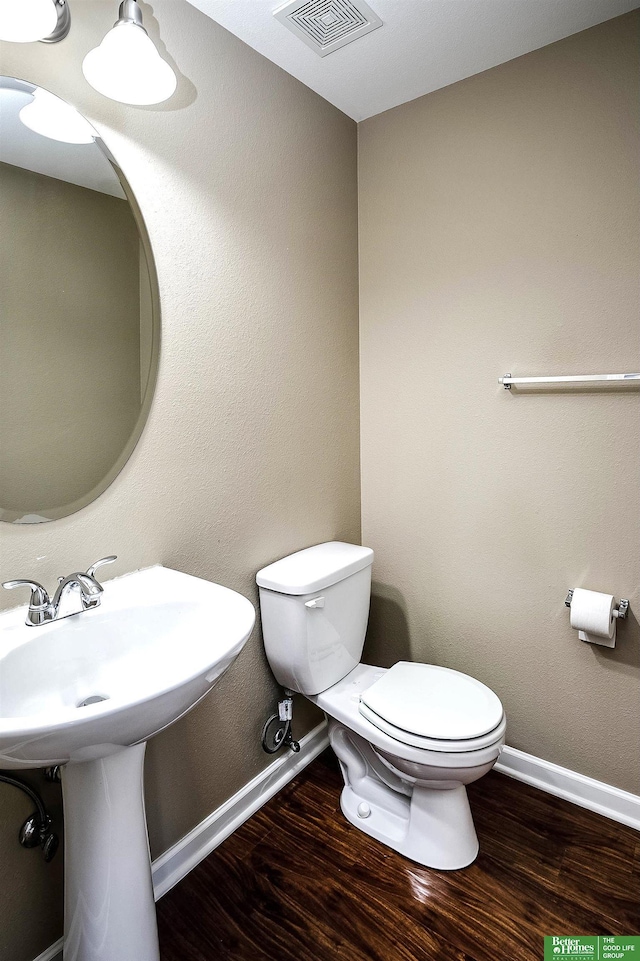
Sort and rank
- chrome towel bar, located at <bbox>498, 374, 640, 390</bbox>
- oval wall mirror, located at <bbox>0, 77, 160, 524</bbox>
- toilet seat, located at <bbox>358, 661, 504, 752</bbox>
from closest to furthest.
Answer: oval wall mirror, located at <bbox>0, 77, 160, 524</bbox> → toilet seat, located at <bbox>358, 661, 504, 752</bbox> → chrome towel bar, located at <bbox>498, 374, 640, 390</bbox>

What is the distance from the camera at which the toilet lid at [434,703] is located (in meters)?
1.44

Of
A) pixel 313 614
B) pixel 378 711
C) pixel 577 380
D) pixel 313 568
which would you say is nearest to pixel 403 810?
pixel 378 711

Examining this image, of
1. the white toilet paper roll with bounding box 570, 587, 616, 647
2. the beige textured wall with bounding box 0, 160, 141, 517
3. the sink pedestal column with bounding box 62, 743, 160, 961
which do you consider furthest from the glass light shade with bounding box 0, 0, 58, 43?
the white toilet paper roll with bounding box 570, 587, 616, 647

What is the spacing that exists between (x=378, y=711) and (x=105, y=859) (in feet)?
2.48

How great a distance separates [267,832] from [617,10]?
2532 mm

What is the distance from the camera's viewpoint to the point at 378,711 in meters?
1.53

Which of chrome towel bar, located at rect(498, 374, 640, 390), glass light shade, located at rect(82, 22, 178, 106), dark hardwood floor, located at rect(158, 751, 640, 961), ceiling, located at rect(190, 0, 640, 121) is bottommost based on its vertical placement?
dark hardwood floor, located at rect(158, 751, 640, 961)

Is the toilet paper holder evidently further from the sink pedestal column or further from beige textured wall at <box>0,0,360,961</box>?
the sink pedestal column

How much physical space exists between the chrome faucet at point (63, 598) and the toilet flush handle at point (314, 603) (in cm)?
64

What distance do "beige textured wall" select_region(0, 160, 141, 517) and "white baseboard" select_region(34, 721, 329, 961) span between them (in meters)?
1.01

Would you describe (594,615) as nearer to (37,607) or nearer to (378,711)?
(378,711)

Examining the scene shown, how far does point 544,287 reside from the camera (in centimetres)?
168

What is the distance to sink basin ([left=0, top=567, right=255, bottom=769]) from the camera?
0.80 meters

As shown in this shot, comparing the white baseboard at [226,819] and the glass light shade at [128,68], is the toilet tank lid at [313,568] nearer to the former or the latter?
the white baseboard at [226,819]
